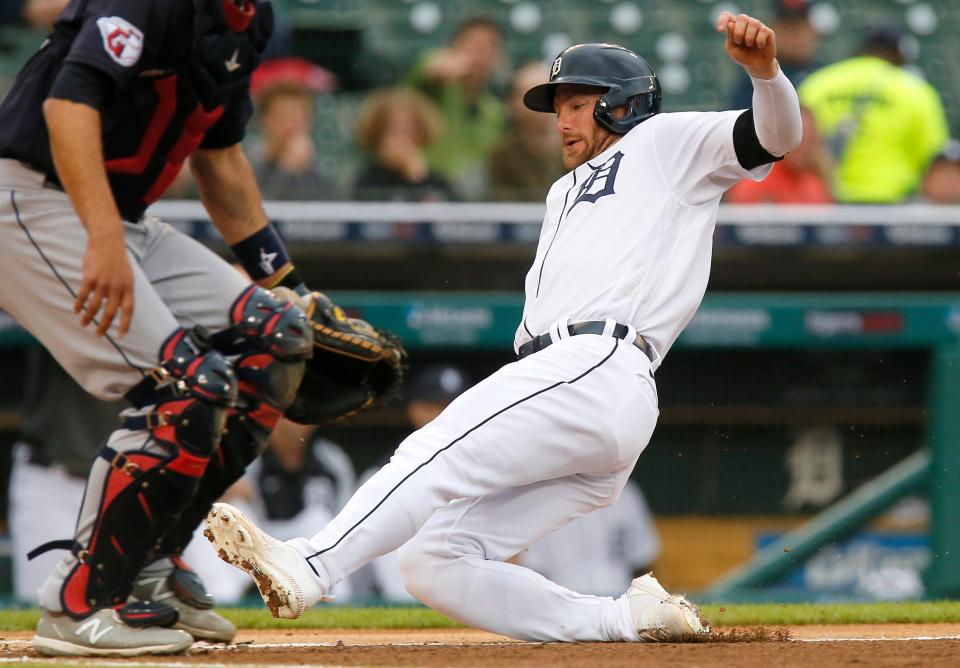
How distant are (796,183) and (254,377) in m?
4.19

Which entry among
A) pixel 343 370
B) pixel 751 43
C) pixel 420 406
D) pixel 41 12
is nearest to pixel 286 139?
pixel 41 12

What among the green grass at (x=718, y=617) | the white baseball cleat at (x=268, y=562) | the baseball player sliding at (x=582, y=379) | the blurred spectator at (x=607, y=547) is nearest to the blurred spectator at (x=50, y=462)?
the green grass at (x=718, y=617)

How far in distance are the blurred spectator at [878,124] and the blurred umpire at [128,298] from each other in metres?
4.52

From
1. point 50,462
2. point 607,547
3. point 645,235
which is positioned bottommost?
point 607,547

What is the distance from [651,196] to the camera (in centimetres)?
359

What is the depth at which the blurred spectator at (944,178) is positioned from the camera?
706cm

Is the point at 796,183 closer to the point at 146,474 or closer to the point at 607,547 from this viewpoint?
the point at 607,547

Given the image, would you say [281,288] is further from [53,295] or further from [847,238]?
[847,238]

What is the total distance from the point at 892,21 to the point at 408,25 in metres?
3.05

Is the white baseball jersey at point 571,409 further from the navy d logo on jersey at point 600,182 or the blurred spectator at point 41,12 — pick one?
the blurred spectator at point 41,12

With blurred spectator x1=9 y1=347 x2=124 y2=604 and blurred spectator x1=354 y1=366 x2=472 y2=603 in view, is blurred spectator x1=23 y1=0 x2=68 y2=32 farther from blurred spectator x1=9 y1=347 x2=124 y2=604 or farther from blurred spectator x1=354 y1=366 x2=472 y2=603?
blurred spectator x1=354 y1=366 x2=472 y2=603

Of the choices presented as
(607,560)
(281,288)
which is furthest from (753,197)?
(281,288)

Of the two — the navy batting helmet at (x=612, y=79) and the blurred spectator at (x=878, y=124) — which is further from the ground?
the navy batting helmet at (x=612, y=79)

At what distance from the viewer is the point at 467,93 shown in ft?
26.0
